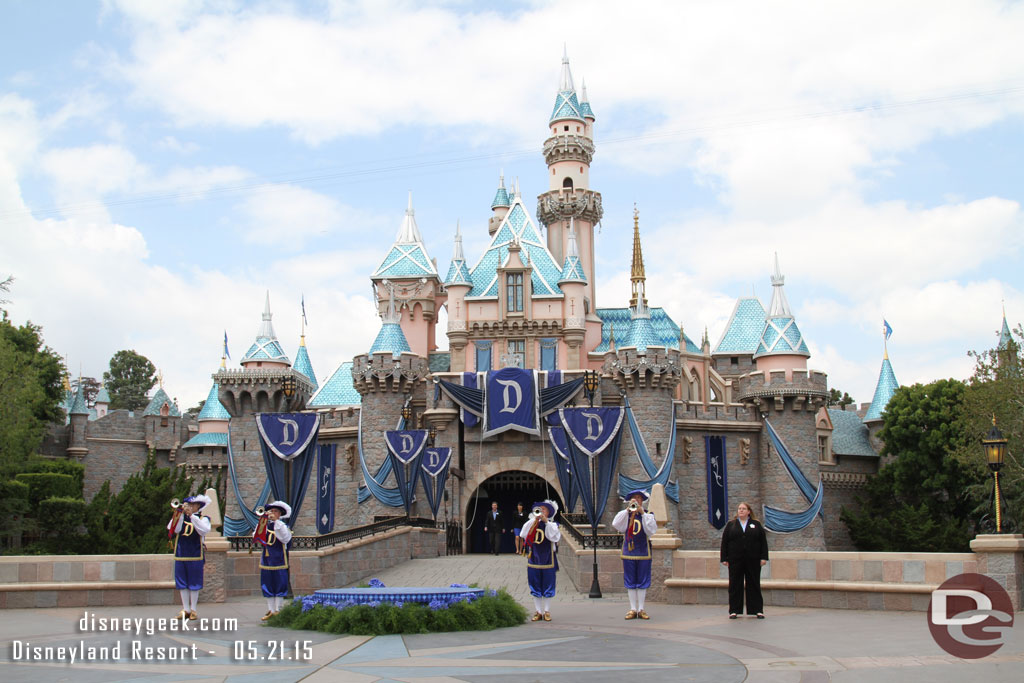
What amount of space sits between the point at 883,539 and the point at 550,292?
592 inches

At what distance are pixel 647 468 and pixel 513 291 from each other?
368 inches

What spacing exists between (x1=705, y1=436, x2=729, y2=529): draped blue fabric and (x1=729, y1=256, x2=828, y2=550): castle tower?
1.35 feet

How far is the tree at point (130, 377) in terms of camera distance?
234 feet

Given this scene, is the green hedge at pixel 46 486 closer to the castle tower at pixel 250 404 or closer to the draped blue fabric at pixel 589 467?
the castle tower at pixel 250 404

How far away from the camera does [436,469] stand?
2959 cm

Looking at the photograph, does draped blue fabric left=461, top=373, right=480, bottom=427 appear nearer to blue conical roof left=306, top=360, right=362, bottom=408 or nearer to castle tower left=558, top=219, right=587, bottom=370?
castle tower left=558, top=219, right=587, bottom=370

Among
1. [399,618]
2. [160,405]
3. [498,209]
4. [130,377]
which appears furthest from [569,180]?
[130,377]

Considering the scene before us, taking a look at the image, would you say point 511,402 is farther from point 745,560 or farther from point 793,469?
point 745,560

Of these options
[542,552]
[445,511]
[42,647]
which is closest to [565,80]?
[445,511]

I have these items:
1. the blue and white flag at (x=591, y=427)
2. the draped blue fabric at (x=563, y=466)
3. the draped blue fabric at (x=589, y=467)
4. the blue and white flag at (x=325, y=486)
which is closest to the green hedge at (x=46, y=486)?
the blue and white flag at (x=325, y=486)

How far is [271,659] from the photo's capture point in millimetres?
9688

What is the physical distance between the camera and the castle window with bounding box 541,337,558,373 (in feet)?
120

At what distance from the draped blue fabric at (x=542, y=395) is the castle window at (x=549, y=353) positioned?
419 cm

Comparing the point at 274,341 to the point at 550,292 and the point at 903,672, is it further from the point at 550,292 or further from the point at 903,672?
the point at 903,672
